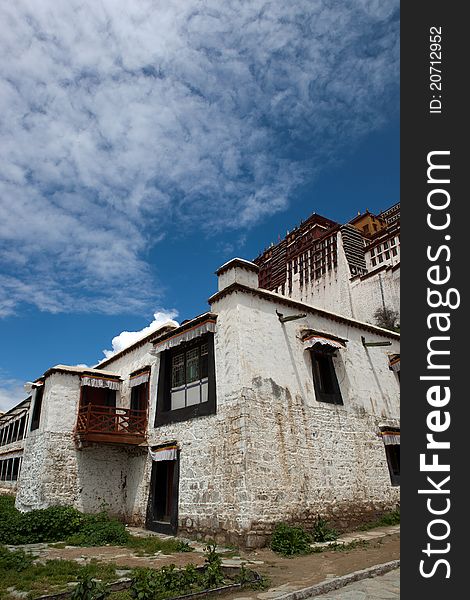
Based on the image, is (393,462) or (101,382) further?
(101,382)

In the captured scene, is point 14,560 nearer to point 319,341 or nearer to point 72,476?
point 72,476

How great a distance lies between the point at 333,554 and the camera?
955cm

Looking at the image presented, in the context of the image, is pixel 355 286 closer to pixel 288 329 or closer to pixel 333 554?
pixel 288 329

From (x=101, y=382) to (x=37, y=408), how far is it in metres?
2.79

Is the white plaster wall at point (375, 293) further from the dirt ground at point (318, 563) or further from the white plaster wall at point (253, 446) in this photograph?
the dirt ground at point (318, 563)

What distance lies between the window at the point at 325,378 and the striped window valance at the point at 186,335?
3.64 m

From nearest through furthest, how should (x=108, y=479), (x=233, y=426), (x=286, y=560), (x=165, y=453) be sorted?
1. (x=286, y=560)
2. (x=233, y=426)
3. (x=165, y=453)
4. (x=108, y=479)

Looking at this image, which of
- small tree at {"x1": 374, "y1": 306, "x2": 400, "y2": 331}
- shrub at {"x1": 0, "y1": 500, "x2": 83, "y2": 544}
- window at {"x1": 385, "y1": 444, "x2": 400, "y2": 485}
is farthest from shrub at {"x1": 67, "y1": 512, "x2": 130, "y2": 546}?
small tree at {"x1": 374, "y1": 306, "x2": 400, "y2": 331}

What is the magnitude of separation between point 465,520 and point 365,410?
11.5m

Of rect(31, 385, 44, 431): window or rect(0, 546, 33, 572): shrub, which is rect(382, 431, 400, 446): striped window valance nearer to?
rect(0, 546, 33, 572): shrub

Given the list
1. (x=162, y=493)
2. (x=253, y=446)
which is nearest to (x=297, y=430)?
(x=253, y=446)

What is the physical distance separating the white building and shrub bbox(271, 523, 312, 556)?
0.29 m

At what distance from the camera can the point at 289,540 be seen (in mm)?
10141

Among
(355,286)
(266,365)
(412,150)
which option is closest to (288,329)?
(266,365)
